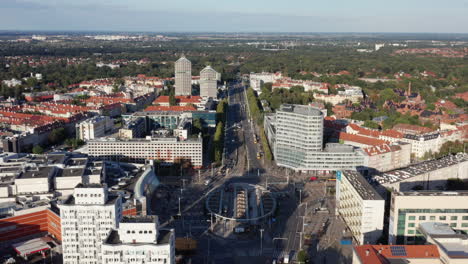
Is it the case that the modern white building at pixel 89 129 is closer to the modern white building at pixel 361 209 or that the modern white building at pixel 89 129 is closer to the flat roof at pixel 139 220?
the modern white building at pixel 361 209

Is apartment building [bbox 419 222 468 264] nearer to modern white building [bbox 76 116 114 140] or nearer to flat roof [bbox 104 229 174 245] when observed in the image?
flat roof [bbox 104 229 174 245]

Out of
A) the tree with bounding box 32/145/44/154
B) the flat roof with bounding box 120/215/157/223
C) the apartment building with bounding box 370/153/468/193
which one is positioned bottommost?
the tree with bounding box 32/145/44/154

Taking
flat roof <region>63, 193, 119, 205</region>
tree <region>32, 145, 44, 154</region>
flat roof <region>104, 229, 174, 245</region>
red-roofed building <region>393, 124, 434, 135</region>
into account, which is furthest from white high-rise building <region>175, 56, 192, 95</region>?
flat roof <region>104, 229, 174, 245</region>

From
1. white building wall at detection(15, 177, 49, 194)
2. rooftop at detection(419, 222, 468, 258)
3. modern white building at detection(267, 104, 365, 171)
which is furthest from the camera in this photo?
modern white building at detection(267, 104, 365, 171)

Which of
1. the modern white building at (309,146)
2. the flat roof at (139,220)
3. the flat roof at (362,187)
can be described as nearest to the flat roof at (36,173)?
the flat roof at (139,220)

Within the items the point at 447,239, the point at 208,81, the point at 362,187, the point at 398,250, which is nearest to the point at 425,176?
the point at 362,187

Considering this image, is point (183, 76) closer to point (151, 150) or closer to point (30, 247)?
point (151, 150)

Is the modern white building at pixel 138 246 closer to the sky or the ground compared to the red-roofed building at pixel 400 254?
closer to the sky
